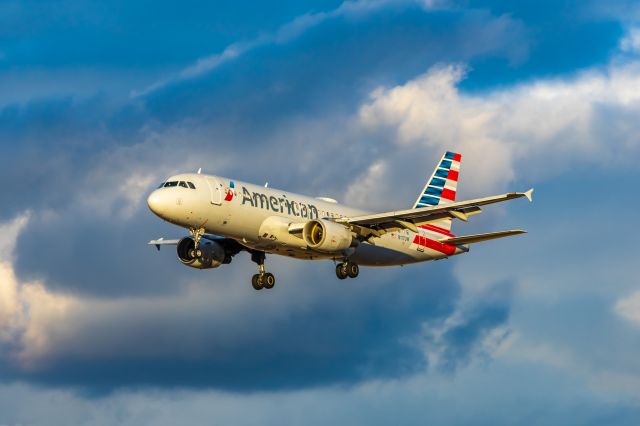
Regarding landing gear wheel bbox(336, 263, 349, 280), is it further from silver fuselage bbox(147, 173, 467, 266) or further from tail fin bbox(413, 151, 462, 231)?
tail fin bbox(413, 151, 462, 231)

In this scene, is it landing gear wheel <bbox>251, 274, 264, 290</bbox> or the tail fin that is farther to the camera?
the tail fin

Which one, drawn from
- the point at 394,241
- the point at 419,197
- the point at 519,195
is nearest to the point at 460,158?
the point at 419,197

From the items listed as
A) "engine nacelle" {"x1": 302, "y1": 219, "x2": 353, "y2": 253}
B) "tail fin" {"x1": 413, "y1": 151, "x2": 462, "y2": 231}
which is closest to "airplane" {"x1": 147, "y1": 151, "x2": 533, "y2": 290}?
"engine nacelle" {"x1": 302, "y1": 219, "x2": 353, "y2": 253}

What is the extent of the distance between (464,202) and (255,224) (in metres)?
12.5

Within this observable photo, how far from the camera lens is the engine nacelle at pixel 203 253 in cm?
8850

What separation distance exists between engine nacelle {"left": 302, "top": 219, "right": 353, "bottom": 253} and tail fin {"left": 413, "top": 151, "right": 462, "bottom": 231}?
1713 centimetres

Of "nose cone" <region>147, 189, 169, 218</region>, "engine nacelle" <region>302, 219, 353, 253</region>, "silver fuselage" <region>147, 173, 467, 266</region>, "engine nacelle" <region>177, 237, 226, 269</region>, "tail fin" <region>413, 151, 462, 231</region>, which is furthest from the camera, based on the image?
"tail fin" <region>413, 151, 462, 231</region>

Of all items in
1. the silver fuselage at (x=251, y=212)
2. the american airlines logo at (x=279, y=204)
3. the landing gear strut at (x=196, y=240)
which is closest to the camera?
the silver fuselage at (x=251, y=212)

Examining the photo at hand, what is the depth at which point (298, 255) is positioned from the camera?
85.8 meters

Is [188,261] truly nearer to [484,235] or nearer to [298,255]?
[298,255]

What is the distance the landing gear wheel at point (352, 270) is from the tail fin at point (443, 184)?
1341 centimetres

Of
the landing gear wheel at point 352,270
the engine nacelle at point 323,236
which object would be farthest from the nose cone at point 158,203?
the landing gear wheel at point 352,270

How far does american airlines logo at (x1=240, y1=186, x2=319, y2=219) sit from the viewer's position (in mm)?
81000

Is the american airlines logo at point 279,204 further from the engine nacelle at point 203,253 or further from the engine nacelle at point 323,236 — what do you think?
the engine nacelle at point 203,253
